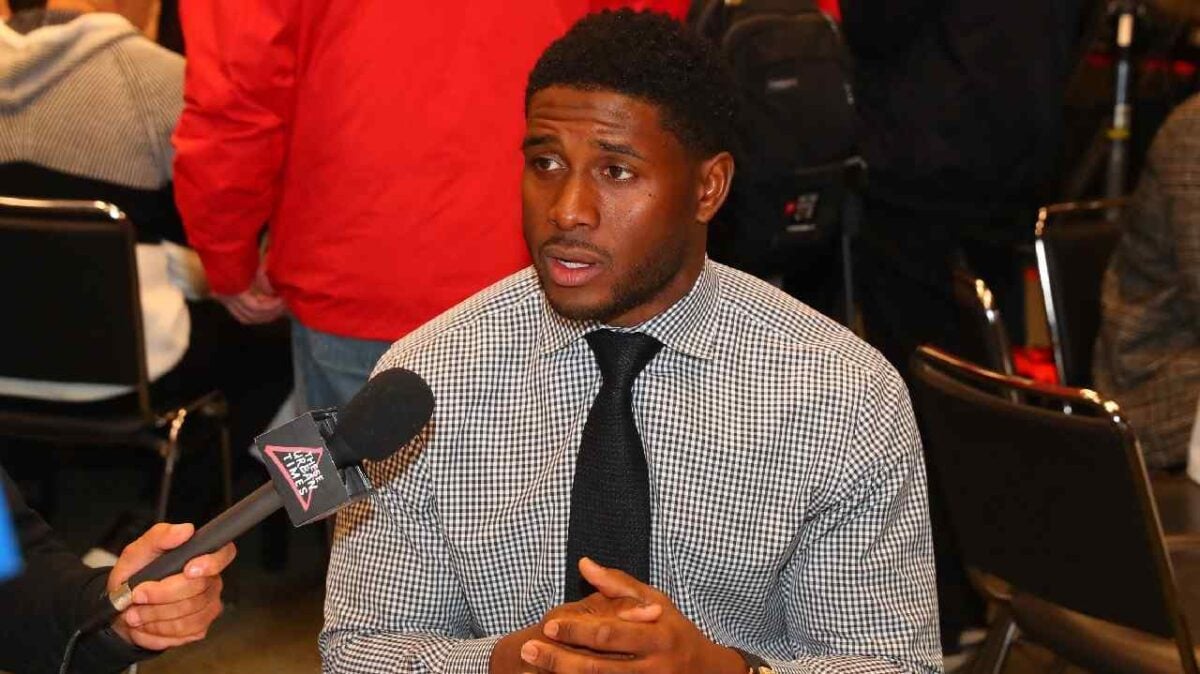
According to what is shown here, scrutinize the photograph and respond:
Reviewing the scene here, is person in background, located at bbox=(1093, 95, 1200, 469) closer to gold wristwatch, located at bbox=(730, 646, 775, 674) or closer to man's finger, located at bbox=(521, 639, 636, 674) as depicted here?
gold wristwatch, located at bbox=(730, 646, 775, 674)

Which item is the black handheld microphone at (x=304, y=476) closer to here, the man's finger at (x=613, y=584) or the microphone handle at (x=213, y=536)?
the microphone handle at (x=213, y=536)

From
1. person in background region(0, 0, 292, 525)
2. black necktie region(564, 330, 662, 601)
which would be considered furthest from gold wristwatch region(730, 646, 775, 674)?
person in background region(0, 0, 292, 525)

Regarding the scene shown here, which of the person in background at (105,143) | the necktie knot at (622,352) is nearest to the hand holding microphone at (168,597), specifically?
the necktie knot at (622,352)

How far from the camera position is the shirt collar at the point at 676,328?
2.02 metres

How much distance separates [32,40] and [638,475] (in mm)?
2203

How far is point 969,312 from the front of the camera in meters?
3.27

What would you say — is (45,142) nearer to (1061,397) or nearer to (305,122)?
(305,122)

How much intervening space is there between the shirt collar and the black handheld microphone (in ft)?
2.07

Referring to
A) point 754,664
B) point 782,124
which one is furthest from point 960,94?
point 754,664

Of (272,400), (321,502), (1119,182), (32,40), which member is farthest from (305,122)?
(1119,182)

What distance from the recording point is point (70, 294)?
11.5 feet

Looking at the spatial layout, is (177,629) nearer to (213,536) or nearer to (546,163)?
(213,536)

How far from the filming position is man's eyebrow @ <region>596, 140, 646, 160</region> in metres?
1.95

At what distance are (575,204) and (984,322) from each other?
141 centimetres
